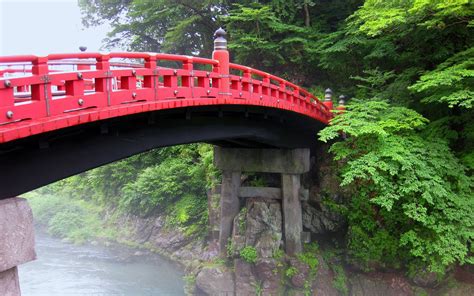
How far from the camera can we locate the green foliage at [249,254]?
13.5m

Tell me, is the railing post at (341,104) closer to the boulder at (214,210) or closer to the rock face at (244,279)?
the boulder at (214,210)

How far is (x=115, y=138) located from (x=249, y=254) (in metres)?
7.88

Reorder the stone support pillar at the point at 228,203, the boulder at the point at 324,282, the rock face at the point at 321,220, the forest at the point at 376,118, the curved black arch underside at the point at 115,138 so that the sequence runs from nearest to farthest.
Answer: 1. the curved black arch underside at the point at 115,138
2. the forest at the point at 376,118
3. the boulder at the point at 324,282
4. the rock face at the point at 321,220
5. the stone support pillar at the point at 228,203

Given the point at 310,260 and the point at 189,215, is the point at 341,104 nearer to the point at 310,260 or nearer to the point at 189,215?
the point at 310,260

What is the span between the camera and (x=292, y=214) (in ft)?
45.6

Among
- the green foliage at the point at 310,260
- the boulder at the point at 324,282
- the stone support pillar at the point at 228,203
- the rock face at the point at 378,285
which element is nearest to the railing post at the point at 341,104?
the stone support pillar at the point at 228,203

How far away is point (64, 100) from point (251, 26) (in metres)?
14.1

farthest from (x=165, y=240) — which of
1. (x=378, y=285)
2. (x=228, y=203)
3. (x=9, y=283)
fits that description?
(x=9, y=283)

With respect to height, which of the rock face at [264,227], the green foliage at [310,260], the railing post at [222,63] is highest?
the railing post at [222,63]

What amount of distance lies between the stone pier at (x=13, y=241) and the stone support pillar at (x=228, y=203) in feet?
30.9

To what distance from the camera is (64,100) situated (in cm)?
536

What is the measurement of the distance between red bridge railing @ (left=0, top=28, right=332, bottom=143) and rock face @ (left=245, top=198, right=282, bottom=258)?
516cm

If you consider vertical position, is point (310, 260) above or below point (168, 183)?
below

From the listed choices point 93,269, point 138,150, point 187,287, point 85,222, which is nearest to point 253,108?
point 138,150
